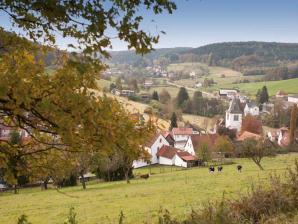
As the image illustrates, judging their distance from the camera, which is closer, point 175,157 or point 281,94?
point 175,157

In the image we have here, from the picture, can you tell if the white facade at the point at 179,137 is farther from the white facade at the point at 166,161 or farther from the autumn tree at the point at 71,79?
the autumn tree at the point at 71,79

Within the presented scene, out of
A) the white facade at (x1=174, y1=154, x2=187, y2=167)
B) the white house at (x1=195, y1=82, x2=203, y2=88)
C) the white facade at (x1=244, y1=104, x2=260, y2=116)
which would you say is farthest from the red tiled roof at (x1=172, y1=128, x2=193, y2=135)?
the white house at (x1=195, y1=82, x2=203, y2=88)

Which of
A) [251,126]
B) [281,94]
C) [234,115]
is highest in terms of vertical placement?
[281,94]

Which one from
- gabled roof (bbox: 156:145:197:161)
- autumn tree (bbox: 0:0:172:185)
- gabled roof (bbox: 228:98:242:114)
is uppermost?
autumn tree (bbox: 0:0:172:185)

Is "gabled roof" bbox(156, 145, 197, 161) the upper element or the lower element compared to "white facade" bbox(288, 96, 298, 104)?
lower

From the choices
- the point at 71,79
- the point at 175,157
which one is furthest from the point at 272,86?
the point at 71,79

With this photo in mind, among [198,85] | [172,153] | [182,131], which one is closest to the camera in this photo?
[172,153]

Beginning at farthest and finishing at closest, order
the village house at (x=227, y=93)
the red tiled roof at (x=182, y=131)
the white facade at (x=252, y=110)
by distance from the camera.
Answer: the village house at (x=227, y=93) → the white facade at (x=252, y=110) → the red tiled roof at (x=182, y=131)

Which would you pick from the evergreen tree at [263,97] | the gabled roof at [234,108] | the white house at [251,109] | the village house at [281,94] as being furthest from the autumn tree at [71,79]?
the village house at [281,94]

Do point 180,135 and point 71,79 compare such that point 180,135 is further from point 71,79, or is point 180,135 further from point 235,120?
point 71,79

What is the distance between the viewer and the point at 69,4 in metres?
5.07

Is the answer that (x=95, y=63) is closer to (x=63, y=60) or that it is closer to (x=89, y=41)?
(x=89, y=41)

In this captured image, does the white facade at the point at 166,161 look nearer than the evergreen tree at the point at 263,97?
Yes

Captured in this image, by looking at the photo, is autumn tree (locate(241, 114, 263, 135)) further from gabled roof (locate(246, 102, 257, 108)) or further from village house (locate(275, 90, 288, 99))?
village house (locate(275, 90, 288, 99))
